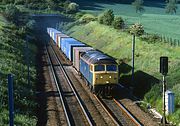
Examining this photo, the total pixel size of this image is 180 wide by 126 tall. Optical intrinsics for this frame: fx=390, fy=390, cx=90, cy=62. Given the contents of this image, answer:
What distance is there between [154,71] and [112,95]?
5989 mm

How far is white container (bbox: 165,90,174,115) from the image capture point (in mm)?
25922

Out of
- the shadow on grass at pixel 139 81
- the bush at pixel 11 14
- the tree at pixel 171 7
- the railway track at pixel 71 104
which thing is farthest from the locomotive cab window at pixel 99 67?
the tree at pixel 171 7

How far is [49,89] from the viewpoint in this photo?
36906 mm

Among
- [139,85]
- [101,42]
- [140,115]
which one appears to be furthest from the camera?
[101,42]

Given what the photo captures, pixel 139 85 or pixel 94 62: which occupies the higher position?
pixel 94 62

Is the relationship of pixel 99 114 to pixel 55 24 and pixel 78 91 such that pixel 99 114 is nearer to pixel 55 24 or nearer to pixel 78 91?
pixel 78 91

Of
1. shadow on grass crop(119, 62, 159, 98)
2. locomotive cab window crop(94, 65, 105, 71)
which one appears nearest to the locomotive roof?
locomotive cab window crop(94, 65, 105, 71)

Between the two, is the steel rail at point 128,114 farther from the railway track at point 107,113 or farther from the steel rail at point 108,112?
the steel rail at point 108,112

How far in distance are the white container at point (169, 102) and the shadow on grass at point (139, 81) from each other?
6408 millimetres

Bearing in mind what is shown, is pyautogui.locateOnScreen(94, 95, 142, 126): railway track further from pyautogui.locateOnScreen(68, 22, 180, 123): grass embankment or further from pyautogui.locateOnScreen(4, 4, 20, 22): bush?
pyautogui.locateOnScreen(4, 4, 20, 22): bush

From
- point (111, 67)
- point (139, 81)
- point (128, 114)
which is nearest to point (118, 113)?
point (128, 114)

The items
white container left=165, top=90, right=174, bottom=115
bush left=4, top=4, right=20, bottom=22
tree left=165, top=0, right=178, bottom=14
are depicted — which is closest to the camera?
white container left=165, top=90, right=174, bottom=115

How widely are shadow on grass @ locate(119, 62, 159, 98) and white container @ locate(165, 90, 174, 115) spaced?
6408mm

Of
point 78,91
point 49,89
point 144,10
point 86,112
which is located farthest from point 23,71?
point 144,10
